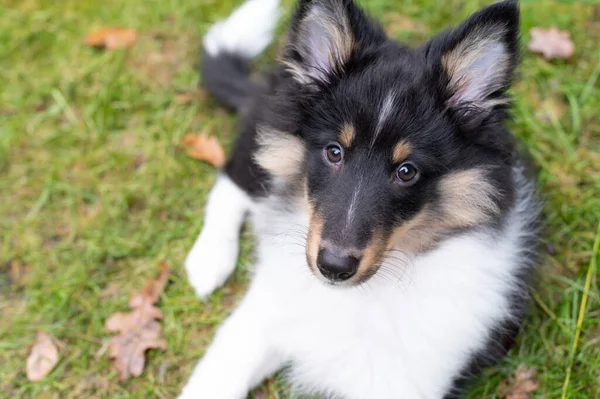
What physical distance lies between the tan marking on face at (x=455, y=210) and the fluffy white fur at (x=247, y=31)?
2069 millimetres

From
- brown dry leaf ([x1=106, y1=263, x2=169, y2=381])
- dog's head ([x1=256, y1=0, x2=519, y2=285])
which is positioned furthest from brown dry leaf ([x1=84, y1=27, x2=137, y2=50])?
dog's head ([x1=256, y1=0, x2=519, y2=285])

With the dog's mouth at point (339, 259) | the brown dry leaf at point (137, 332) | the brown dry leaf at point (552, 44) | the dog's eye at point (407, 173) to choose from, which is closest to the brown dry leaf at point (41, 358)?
the brown dry leaf at point (137, 332)

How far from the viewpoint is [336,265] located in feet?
7.90

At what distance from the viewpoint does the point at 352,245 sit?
7.96 feet

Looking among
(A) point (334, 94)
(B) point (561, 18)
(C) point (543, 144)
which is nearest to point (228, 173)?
(A) point (334, 94)

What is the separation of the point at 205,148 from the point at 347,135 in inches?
78.0

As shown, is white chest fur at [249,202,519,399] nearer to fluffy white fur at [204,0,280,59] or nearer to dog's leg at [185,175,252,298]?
dog's leg at [185,175,252,298]

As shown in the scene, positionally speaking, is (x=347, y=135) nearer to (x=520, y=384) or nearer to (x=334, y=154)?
(x=334, y=154)

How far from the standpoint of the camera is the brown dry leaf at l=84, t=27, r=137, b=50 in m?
4.93

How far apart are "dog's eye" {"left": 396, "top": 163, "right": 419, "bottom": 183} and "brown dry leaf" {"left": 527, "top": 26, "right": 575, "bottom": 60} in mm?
2618

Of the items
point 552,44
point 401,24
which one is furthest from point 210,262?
point 552,44

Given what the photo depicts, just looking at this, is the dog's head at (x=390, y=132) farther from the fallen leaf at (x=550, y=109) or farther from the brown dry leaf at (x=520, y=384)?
the fallen leaf at (x=550, y=109)

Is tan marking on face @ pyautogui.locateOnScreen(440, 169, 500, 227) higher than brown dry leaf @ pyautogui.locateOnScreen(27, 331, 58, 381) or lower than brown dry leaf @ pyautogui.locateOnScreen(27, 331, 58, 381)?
higher

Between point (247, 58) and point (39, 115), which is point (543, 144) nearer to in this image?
point (247, 58)
